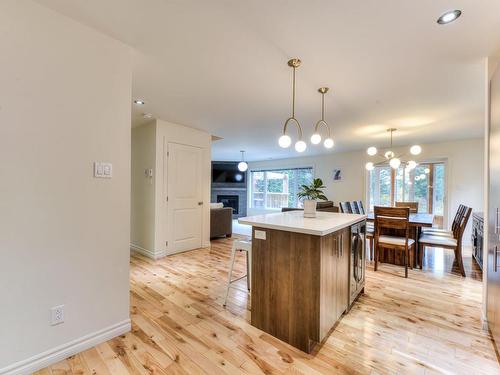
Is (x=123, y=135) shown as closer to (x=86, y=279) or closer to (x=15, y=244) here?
(x=15, y=244)

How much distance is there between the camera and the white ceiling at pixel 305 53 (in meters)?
1.55

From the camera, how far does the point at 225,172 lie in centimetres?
957

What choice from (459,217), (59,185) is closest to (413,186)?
(459,217)

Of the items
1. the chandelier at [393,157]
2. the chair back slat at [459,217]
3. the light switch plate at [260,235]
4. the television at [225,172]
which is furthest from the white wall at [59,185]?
the television at [225,172]

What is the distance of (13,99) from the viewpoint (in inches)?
57.0

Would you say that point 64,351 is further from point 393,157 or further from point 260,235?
point 393,157

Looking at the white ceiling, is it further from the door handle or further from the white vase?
the door handle

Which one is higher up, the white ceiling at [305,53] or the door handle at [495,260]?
the white ceiling at [305,53]

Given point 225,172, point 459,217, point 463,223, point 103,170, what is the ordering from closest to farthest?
point 103,170 → point 463,223 → point 459,217 → point 225,172

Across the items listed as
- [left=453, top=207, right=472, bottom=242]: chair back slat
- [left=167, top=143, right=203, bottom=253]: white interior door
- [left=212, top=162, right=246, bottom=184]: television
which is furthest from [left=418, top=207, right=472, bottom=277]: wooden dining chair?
[left=212, top=162, right=246, bottom=184]: television

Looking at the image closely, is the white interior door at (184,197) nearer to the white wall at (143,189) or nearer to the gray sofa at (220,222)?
the white wall at (143,189)

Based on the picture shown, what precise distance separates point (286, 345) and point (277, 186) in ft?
24.5

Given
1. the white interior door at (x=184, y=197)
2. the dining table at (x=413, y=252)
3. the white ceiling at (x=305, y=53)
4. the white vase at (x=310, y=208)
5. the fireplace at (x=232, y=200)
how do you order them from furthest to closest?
the fireplace at (x=232, y=200)
the white interior door at (x=184, y=197)
the dining table at (x=413, y=252)
the white vase at (x=310, y=208)
the white ceiling at (x=305, y=53)

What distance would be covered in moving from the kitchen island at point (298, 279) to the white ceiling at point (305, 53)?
4.80 feet
